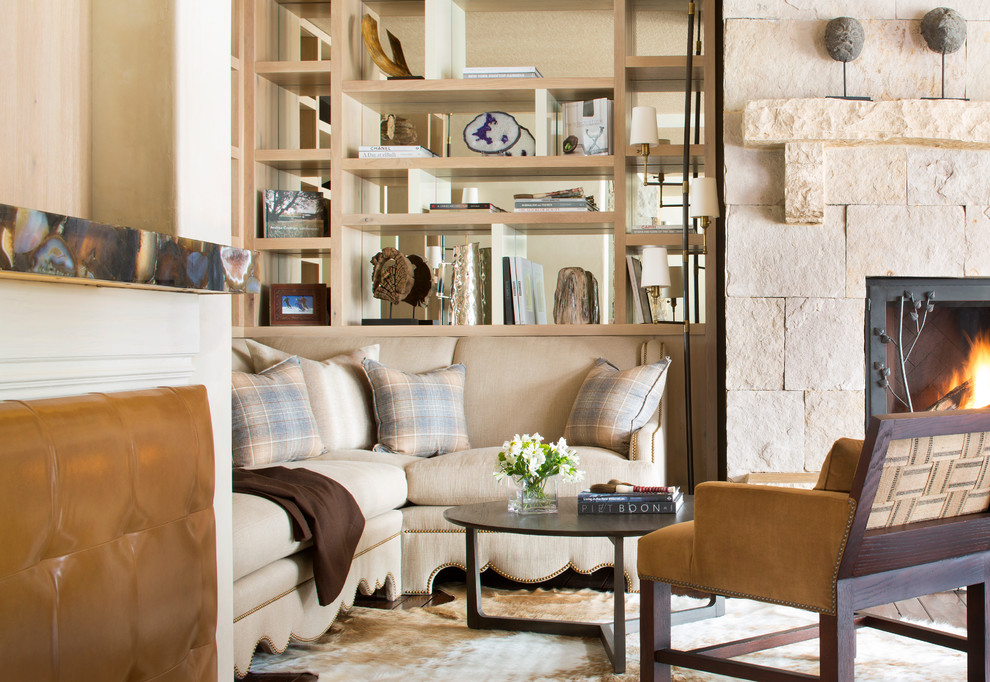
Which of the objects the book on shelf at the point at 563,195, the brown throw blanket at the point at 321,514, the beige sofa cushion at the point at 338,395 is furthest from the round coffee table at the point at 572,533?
the book on shelf at the point at 563,195

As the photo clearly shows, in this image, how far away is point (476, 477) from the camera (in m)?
3.42

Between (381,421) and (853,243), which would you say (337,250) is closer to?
(381,421)

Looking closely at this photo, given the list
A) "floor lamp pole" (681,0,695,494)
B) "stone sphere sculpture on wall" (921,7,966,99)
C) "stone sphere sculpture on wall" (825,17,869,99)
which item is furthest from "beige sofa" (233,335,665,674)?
"stone sphere sculpture on wall" (921,7,966,99)

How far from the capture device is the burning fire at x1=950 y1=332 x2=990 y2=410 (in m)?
3.80

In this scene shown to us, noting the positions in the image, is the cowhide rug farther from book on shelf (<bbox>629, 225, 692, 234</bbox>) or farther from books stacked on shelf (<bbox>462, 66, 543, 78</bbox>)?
books stacked on shelf (<bbox>462, 66, 543, 78</bbox>)

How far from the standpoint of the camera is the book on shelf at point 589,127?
14.7ft

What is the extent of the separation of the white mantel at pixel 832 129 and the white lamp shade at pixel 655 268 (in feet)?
1.88

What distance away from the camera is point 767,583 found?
6.47ft

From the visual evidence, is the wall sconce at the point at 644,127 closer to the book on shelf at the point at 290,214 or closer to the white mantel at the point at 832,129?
the white mantel at the point at 832,129

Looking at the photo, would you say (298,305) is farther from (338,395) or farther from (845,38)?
(845,38)

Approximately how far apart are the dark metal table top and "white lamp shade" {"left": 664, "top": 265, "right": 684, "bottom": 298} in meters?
1.71

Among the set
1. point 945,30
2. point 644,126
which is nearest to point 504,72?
point 644,126

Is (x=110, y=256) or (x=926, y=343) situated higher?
(x=110, y=256)

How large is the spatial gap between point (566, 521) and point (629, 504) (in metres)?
0.22
